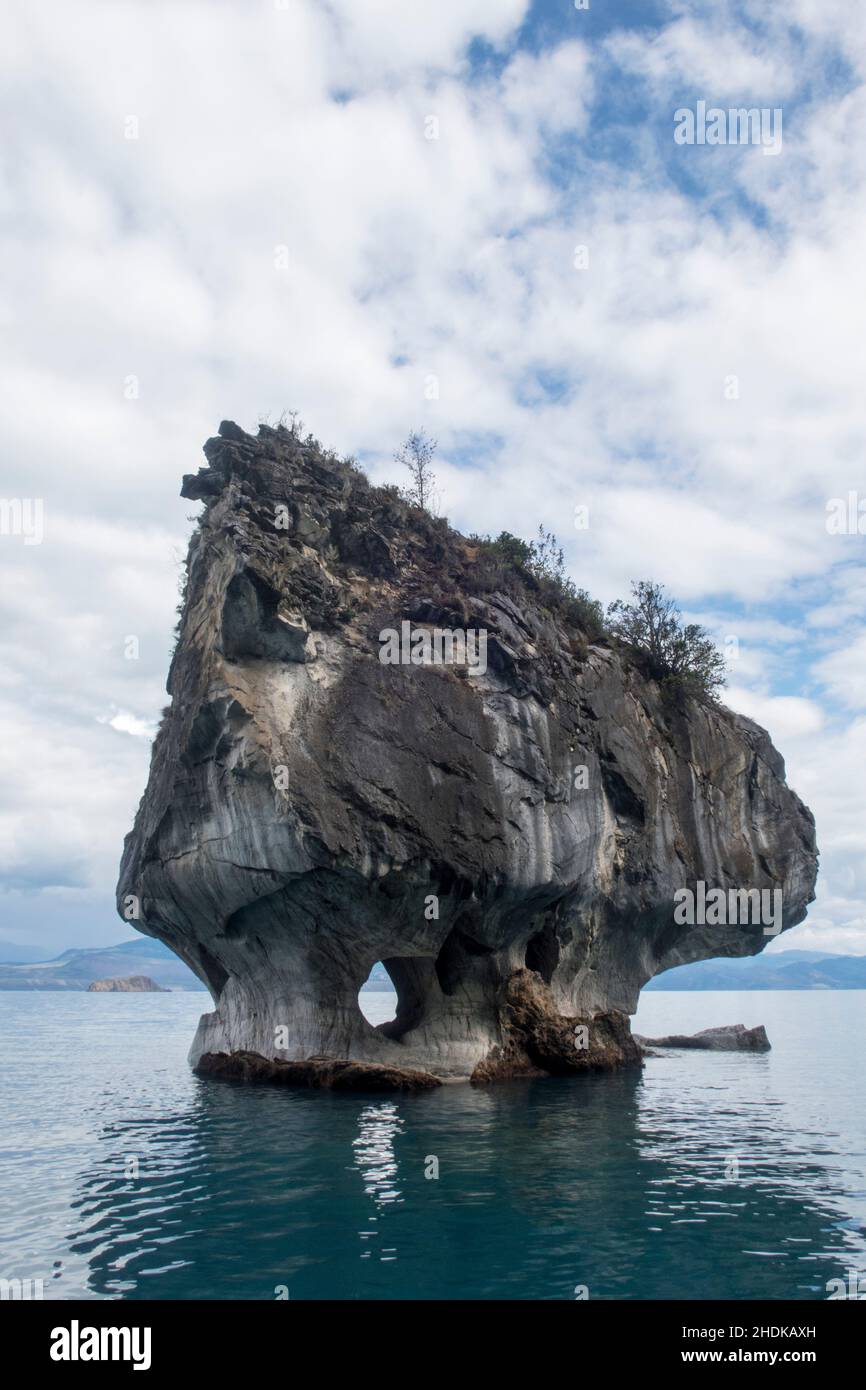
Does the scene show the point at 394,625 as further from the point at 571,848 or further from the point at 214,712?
the point at 571,848

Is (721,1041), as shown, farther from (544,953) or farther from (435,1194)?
(435,1194)

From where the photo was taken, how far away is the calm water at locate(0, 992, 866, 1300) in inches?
434

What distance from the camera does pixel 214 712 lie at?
23.8 meters

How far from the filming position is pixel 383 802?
2398 cm

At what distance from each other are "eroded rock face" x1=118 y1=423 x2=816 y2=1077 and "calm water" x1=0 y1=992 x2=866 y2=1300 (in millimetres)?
2646

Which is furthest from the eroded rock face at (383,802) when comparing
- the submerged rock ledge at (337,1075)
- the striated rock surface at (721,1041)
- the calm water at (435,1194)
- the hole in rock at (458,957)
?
the striated rock surface at (721,1041)

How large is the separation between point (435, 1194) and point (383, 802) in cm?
1062

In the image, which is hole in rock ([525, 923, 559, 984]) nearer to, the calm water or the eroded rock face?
the eroded rock face

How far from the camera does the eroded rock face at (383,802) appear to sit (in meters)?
23.9

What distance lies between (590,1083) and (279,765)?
41.3 ft

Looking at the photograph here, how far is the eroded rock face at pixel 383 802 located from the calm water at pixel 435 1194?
2.65 meters

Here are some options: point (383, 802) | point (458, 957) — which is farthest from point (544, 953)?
point (383, 802)

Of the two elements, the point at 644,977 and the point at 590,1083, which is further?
the point at 644,977
